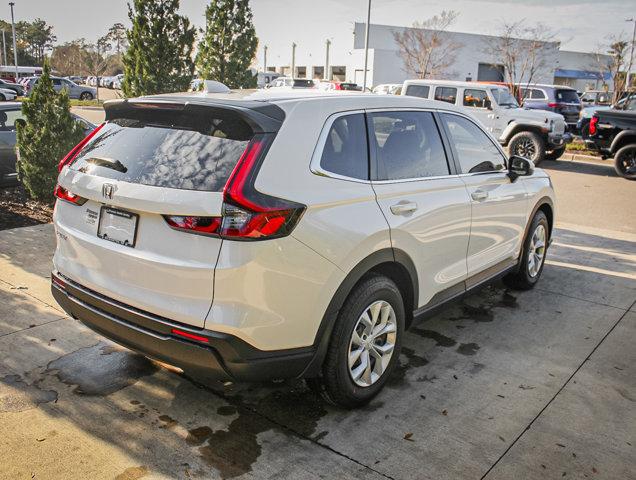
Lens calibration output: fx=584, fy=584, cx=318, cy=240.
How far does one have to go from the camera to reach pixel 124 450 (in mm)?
2930

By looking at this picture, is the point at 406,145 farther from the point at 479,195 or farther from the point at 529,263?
the point at 529,263

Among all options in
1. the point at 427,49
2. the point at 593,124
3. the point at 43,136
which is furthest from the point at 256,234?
the point at 427,49

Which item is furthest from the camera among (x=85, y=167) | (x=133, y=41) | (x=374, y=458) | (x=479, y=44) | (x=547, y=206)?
(x=479, y=44)

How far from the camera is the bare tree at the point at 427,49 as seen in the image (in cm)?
4906

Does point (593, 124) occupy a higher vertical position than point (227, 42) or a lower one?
lower

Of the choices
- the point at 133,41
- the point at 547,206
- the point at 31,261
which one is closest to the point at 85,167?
the point at 31,261

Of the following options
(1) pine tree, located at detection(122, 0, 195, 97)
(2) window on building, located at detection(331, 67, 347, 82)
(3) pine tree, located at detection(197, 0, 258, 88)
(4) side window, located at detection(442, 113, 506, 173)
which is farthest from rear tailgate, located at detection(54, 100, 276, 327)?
(2) window on building, located at detection(331, 67, 347, 82)

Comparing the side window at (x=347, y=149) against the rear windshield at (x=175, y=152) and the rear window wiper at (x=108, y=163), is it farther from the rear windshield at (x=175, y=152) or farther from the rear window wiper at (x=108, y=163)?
the rear window wiper at (x=108, y=163)

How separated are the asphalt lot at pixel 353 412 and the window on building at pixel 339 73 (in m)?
62.3

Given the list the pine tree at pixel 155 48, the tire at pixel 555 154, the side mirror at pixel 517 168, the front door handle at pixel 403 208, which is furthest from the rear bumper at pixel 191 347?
the tire at pixel 555 154

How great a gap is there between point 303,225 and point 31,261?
4.04 m

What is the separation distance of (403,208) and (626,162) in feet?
39.6

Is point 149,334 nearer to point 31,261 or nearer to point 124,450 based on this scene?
point 124,450

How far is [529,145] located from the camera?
15.1 metres
